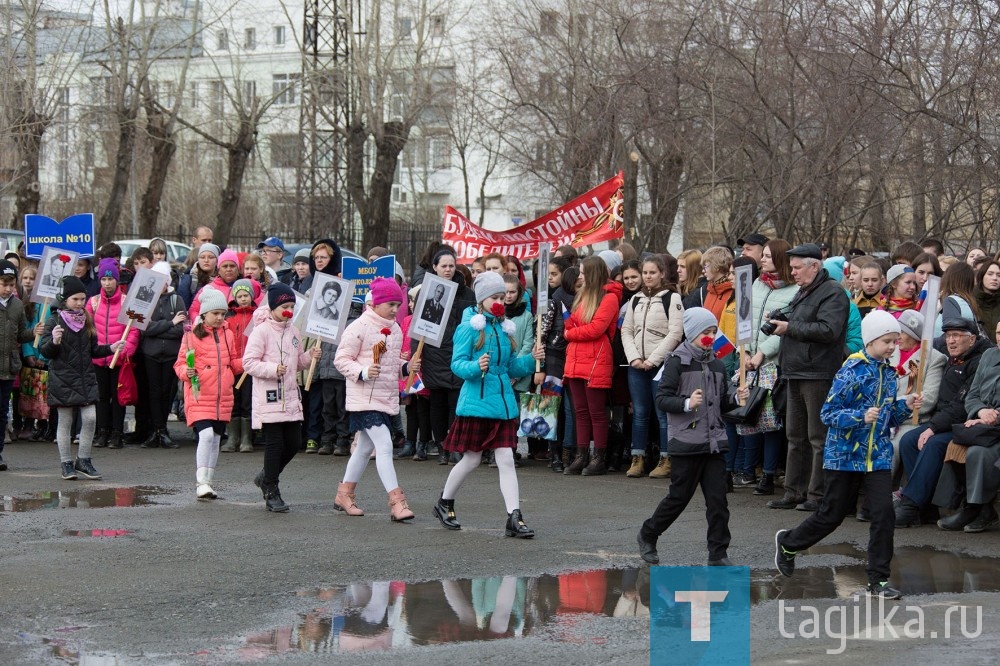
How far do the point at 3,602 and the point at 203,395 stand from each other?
12.9ft

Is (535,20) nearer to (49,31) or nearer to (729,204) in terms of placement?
(49,31)

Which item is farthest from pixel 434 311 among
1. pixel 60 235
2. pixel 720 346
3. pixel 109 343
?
pixel 60 235

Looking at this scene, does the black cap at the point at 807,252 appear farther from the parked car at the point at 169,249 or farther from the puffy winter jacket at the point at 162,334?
the parked car at the point at 169,249

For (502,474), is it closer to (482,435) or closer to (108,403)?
(482,435)

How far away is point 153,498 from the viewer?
11.6 meters

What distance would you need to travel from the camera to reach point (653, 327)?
497 inches

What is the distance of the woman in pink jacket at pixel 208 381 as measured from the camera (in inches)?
452

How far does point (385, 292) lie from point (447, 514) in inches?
69.6

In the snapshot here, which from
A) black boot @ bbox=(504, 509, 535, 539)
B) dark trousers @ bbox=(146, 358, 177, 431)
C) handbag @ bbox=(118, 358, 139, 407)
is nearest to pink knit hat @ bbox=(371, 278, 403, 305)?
black boot @ bbox=(504, 509, 535, 539)

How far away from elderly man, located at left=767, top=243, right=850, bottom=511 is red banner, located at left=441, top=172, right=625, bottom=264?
5.03 metres

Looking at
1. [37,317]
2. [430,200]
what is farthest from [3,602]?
[430,200]


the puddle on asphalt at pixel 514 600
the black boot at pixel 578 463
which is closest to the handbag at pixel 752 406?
the black boot at pixel 578 463

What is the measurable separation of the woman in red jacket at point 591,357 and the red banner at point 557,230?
104 inches

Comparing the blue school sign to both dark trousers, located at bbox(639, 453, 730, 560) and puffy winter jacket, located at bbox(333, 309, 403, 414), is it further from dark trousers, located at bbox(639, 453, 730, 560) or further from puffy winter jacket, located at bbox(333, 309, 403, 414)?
dark trousers, located at bbox(639, 453, 730, 560)
